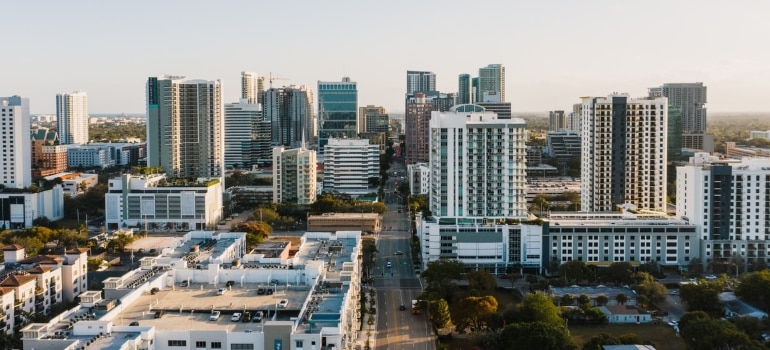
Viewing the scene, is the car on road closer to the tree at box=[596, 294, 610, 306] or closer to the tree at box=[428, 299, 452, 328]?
the tree at box=[428, 299, 452, 328]

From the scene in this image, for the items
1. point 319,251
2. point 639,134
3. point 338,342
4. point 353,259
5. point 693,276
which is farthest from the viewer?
point 639,134

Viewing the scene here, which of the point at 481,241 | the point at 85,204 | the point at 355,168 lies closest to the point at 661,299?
the point at 481,241

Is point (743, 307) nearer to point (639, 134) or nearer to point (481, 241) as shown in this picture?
point (481, 241)

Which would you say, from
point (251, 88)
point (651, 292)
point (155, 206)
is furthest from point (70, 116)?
point (651, 292)

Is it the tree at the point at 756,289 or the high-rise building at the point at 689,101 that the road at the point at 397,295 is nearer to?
the tree at the point at 756,289

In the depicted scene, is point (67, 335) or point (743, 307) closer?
point (67, 335)

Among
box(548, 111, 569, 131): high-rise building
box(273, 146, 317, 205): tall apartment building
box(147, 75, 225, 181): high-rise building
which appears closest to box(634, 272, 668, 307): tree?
box(273, 146, 317, 205): tall apartment building
